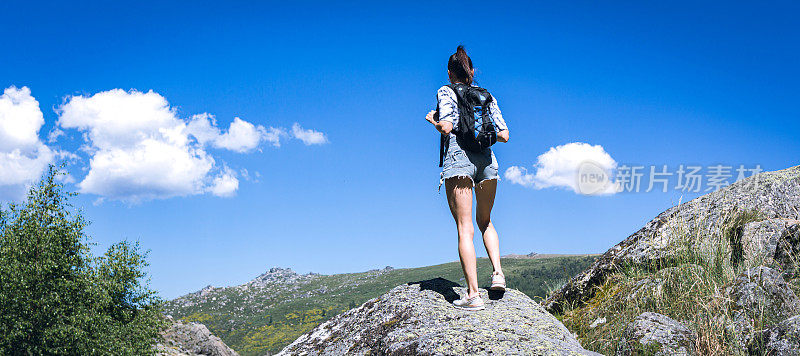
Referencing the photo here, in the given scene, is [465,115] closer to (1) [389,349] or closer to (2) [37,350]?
(1) [389,349]

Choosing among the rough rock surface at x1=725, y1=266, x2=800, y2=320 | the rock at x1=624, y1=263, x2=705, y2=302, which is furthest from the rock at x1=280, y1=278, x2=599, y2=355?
the rough rock surface at x1=725, y1=266, x2=800, y2=320

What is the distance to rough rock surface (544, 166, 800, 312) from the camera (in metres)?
7.51

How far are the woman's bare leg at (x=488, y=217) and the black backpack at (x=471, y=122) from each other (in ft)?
1.61

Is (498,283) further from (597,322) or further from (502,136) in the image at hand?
(502,136)

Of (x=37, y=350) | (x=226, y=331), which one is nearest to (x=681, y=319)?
(x=37, y=350)

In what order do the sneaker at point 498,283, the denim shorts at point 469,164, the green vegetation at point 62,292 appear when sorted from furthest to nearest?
1. the green vegetation at point 62,292
2. the sneaker at point 498,283
3. the denim shorts at point 469,164

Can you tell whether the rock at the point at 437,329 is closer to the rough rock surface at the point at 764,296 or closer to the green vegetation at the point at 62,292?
the rough rock surface at the point at 764,296

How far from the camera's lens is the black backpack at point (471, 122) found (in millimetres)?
5555

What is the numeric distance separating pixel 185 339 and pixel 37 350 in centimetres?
1930

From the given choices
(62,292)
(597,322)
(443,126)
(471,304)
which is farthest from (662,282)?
(62,292)

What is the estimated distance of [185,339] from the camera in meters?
42.9

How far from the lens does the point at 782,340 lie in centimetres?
473

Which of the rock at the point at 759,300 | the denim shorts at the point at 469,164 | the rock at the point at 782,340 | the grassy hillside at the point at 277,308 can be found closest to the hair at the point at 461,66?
the denim shorts at the point at 469,164

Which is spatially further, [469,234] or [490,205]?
[490,205]
